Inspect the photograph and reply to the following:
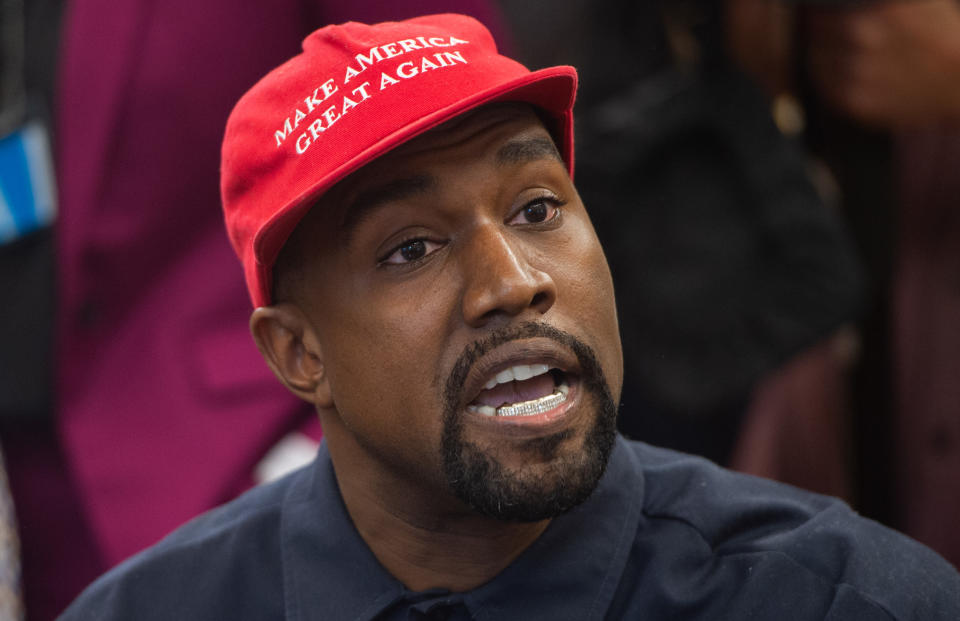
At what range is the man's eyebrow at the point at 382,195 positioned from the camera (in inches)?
58.7

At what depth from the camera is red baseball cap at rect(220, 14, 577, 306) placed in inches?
57.4

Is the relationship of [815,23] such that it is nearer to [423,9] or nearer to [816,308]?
[816,308]

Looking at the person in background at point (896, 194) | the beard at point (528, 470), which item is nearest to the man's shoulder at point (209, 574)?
the beard at point (528, 470)

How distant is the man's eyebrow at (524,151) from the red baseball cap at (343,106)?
0.19 ft

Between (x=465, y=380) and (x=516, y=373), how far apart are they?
0.06m

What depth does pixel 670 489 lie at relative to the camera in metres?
1.67

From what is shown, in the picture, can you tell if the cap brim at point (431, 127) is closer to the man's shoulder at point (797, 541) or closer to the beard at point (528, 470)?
the beard at point (528, 470)

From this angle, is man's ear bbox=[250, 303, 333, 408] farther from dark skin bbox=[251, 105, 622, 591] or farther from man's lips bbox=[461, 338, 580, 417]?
man's lips bbox=[461, 338, 580, 417]

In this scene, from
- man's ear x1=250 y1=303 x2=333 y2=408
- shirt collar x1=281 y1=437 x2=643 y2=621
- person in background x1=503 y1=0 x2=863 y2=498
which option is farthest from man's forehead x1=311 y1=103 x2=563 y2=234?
person in background x1=503 y1=0 x2=863 y2=498

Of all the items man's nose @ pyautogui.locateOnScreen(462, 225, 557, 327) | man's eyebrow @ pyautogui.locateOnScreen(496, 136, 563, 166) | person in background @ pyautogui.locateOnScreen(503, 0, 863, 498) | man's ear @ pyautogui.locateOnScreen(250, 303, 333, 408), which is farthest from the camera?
person in background @ pyautogui.locateOnScreen(503, 0, 863, 498)

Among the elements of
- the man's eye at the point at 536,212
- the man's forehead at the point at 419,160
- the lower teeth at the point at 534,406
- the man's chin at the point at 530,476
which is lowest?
the man's chin at the point at 530,476

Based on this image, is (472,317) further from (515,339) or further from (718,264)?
(718,264)

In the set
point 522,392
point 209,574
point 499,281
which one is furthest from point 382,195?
point 209,574

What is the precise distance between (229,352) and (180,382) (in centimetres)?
11
